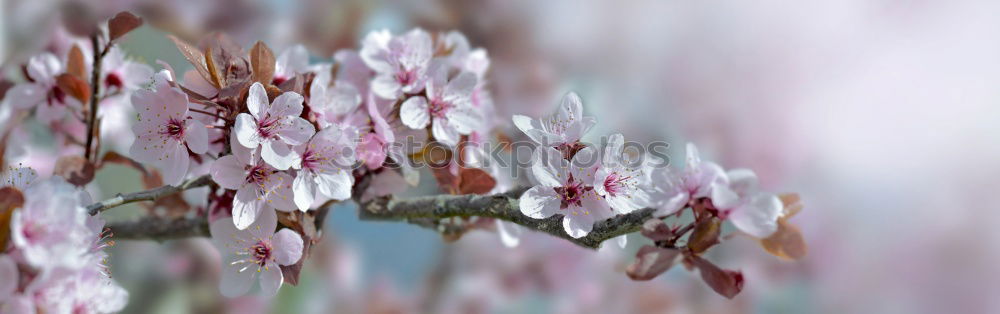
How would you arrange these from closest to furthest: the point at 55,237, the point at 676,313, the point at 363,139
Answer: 1. the point at 55,237
2. the point at 363,139
3. the point at 676,313

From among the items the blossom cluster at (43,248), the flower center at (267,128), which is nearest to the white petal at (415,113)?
the flower center at (267,128)

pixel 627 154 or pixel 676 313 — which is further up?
pixel 627 154

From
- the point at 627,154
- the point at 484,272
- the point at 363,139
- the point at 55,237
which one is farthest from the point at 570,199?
the point at 484,272

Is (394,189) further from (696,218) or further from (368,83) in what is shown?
(696,218)

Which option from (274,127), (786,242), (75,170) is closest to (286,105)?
(274,127)

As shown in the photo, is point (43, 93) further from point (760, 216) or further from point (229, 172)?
point (760, 216)

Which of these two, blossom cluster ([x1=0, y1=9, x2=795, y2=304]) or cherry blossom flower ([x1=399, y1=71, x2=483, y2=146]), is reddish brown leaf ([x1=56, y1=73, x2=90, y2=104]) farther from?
cherry blossom flower ([x1=399, y1=71, x2=483, y2=146])

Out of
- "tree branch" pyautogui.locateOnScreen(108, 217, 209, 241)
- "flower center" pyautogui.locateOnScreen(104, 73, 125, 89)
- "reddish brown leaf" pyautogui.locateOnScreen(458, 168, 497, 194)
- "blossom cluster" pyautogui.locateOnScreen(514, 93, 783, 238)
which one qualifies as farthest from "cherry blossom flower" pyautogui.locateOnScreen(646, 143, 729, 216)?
"flower center" pyautogui.locateOnScreen(104, 73, 125, 89)
